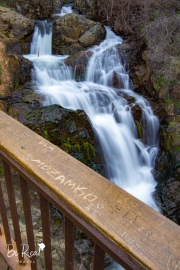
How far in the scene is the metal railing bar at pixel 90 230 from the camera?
2.39 ft

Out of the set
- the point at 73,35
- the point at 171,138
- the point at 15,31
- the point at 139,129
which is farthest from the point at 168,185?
the point at 15,31

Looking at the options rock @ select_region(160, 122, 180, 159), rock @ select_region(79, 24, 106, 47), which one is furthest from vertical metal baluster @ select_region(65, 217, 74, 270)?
rock @ select_region(79, 24, 106, 47)

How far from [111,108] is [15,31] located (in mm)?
5146

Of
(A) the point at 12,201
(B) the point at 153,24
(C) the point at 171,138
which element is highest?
(B) the point at 153,24

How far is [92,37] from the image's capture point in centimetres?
984

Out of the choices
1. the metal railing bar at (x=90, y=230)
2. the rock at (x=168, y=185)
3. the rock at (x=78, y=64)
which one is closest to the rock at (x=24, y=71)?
the rock at (x=78, y=64)

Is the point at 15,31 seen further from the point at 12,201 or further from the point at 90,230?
the point at 90,230

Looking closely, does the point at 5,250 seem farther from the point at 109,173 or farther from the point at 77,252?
the point at 109,173

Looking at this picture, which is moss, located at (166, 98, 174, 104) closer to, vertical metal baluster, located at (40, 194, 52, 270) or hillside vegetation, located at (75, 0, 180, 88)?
hillside vegetation, located at (75, 0, 180, 88)

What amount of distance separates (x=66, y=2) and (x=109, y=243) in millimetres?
13906

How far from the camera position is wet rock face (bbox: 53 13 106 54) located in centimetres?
982

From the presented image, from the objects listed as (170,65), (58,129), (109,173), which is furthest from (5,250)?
(170,65)

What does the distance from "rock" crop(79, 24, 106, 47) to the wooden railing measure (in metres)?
9.37

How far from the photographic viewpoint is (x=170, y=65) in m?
7.62
